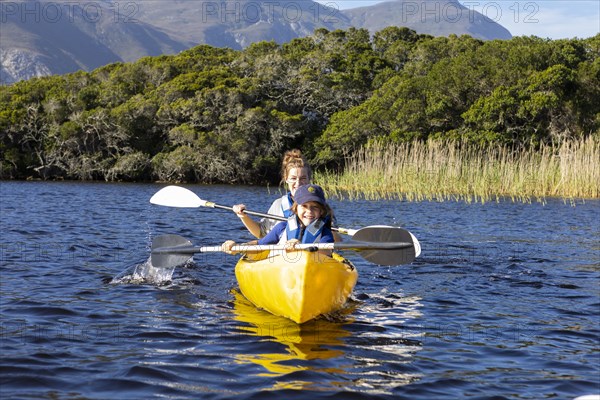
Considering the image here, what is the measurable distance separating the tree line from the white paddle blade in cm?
2089

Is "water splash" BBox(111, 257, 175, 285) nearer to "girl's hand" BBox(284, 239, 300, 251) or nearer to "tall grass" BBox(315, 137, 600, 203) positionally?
"girl's hand" BBox(284, 239, 300, 251)

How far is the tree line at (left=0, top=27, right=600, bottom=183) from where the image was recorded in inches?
1156

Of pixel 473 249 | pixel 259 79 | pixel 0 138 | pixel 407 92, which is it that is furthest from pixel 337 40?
pixel 473 249

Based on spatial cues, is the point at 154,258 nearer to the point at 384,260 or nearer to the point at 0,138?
the point at 384,260

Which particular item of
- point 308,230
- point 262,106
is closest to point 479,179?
point 308,230

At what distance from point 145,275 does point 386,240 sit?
2.77m

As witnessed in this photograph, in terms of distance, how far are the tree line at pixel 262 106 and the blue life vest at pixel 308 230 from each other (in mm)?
22929

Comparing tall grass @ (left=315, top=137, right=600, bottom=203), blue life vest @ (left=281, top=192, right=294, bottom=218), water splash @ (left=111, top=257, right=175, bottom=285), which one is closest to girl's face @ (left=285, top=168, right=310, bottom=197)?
blue life vest @ (left=281, top=192, right=294, bottom=218)

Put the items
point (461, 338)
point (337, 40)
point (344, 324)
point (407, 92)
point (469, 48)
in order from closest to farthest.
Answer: point (461, 338)
point (344, 324)
point (407, 92)
point (469, 48)
point (337, 40)

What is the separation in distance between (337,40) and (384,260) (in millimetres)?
34169

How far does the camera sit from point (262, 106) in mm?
34688

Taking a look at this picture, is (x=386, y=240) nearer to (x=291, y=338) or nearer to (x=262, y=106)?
(x=291, y=338)

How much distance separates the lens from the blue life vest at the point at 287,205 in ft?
22.8

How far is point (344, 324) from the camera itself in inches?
227
